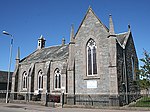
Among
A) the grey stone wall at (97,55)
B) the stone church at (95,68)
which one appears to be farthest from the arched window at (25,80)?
the grey stone wall at (97,55)

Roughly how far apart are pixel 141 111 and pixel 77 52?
12765 mm

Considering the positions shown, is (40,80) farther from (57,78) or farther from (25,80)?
(57,78)

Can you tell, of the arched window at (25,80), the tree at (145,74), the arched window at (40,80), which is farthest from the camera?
the arched window at (25,80)

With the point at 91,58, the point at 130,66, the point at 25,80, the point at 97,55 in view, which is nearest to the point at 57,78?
the point at 25,80

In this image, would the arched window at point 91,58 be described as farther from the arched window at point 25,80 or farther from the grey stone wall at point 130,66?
the arched window at point 25,80

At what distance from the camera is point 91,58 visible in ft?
85.4

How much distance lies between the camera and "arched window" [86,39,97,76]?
25.5 meters

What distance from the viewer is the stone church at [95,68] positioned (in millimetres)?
23625

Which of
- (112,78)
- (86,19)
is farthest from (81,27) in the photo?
(112,78)

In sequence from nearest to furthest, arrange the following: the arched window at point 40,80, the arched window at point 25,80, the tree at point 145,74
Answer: the tree at point 145,74 → the arched window at point 40,80 → the arched window at point 25,80

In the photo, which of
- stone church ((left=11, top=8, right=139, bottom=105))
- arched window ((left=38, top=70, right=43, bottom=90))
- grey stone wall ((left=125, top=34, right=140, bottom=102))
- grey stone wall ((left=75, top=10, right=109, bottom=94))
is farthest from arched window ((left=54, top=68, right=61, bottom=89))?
grey stone wall ((left=125, top=34, right=140, bottom=102))

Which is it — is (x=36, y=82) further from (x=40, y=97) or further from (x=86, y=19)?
(x=86, y=19)

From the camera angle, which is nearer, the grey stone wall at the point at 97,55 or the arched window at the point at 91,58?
the grey stone wall at the point at 97,55

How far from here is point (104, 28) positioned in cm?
2545
